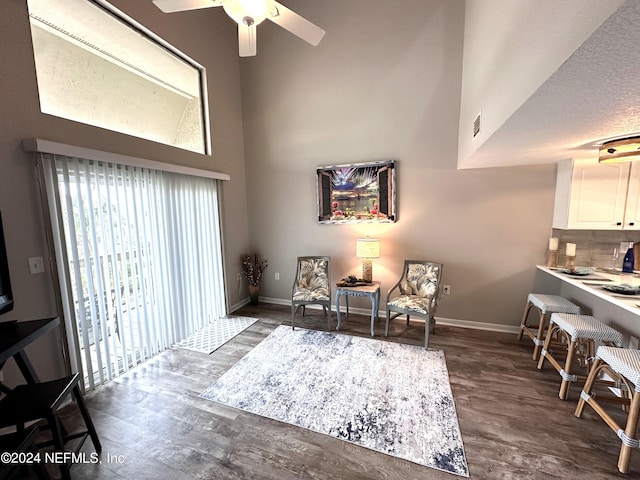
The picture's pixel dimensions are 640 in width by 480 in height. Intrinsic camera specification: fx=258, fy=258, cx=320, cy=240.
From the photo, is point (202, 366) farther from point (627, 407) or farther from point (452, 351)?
point (627, 407)

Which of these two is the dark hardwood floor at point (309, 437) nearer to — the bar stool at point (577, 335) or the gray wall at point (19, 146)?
the bar stool at point (577, 335)

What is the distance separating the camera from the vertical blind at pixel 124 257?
211cm

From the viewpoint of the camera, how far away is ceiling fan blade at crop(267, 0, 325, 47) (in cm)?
175

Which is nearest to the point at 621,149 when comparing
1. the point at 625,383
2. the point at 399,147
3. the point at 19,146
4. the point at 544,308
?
the point at 544,308

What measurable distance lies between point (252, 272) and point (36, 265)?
252cm

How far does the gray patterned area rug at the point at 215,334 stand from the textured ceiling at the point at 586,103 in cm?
340

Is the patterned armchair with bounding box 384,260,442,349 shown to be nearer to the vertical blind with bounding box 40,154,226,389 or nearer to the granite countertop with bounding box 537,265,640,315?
the granite countertop with bounding box 537,265,640,315

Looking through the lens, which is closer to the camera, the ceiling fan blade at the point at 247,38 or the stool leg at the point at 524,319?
the ceiling fan blade at the point at 247,38

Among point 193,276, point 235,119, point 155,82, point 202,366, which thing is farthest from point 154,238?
point 235,119

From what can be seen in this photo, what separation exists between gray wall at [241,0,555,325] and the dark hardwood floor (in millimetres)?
1270

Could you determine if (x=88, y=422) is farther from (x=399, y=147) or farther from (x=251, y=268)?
(x=399, y=147)

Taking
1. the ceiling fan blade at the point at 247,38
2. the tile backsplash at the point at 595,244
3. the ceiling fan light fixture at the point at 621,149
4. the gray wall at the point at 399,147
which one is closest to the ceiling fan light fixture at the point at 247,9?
the ceiling fan blade at the point at 247,38

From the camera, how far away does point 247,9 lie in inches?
64.9

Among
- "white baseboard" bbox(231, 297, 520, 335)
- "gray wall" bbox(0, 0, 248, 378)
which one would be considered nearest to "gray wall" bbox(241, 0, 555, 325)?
"white baseboard" bbox(231, 297, 520, 335)
